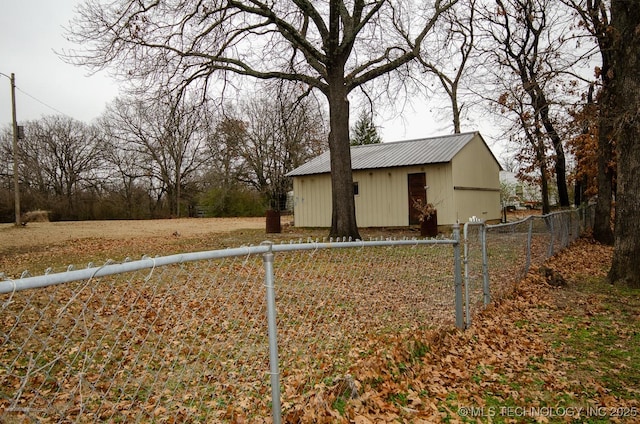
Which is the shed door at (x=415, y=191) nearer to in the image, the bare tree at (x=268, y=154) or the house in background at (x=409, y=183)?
the house in background at (x=409, y=183)

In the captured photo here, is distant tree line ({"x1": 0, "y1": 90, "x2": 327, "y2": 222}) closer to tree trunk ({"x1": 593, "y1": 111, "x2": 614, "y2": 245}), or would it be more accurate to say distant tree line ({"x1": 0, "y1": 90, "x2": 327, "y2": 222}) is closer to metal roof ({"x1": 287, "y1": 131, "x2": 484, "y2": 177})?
metal roof ({"x1": 287, "y1": 131, "x2": 484, "y2": 177})

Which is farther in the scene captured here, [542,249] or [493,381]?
[542,249]

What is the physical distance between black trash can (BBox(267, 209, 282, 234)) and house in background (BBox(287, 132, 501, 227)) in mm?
3003

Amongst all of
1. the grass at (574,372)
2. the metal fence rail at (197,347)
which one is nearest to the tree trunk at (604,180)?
the grass at (574,372)

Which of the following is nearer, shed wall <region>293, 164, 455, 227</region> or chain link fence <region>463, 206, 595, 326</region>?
chain link fence <region>463, 206, 595, 326</region>

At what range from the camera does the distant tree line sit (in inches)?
1425

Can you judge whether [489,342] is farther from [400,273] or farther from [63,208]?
[63,208]

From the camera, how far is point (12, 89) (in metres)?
20.4

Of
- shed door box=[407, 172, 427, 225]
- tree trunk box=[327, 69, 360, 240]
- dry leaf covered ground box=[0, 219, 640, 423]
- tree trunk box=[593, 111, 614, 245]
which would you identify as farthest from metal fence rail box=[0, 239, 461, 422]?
shed door box=[407, 172, 427, 225]

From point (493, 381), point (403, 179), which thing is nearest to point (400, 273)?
point (493, 381)

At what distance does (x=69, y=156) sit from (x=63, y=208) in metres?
9.55

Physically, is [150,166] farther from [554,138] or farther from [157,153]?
[554,138]

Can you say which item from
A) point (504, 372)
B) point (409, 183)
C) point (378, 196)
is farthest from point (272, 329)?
point (378, 196)

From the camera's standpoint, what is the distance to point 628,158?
7.56 m
